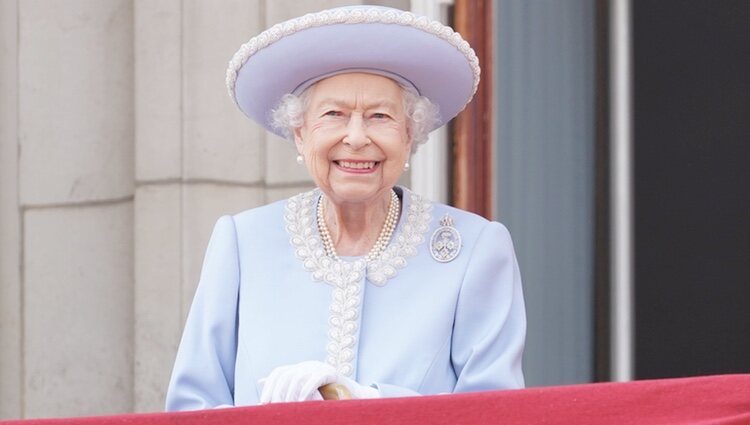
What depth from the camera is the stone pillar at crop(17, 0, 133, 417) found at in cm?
643

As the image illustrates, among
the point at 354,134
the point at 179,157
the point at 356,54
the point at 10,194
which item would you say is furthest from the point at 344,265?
the point at 10,194

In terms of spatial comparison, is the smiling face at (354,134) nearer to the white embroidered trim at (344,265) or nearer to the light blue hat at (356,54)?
the light blue hat at (356,54)

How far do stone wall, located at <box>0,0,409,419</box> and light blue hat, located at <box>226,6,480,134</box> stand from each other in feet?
7.10

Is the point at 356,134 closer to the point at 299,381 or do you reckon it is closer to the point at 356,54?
the point at 356,54

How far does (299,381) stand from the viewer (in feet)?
12.1

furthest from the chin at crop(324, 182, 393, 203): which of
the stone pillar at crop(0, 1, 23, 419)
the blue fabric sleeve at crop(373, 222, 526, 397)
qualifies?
the stone pillar at crop(0, 1, 23, 419)

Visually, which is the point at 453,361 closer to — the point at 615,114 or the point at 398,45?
the point at 398,45

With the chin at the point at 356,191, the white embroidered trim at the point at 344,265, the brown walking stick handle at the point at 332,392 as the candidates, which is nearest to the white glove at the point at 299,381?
the brown walking stick handle at the point at 332,392

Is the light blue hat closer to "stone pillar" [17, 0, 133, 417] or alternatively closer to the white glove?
the white glove

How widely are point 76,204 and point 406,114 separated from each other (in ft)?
8.48

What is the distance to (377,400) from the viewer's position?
12.1 ft

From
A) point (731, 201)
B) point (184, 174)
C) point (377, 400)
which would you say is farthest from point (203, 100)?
point (377, 400)

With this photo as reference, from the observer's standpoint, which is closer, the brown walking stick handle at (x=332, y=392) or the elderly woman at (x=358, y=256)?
the brown walking stick handle at (x=332, y=392)

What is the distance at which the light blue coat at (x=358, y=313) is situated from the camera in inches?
157
